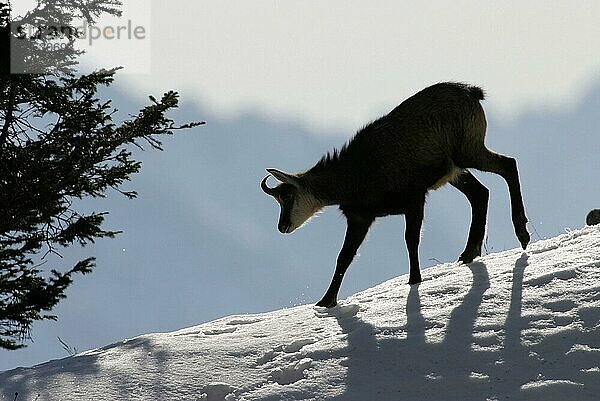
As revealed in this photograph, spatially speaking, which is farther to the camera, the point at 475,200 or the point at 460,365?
the point at 475,200

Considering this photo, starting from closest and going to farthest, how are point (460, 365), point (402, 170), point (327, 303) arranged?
point (460, 365) → point (327, 303) → point (402, 170)

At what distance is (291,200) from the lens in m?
8.09

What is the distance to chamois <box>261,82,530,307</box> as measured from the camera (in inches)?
307

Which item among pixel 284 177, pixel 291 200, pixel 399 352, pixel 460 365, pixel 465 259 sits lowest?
pixel 460 365

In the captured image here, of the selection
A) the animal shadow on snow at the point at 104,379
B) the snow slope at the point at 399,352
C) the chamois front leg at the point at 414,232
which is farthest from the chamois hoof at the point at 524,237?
the animal shadow on snow at the point at 104,379

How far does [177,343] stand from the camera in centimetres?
670

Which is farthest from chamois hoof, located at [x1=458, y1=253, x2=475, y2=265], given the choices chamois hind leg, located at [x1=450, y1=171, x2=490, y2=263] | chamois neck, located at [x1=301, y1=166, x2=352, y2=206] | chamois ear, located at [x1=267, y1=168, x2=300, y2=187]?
chamois ear, located at [x1=267, y1=168, x2=300, y2=187]

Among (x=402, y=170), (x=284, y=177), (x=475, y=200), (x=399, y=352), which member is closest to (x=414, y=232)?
(x=402, y=170)

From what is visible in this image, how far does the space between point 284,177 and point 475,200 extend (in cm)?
243

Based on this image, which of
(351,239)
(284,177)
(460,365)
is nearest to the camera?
(460,365)

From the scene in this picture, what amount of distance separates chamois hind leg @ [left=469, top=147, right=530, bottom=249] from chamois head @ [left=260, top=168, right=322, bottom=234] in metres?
1.91

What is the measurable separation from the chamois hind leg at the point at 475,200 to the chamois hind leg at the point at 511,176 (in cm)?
47

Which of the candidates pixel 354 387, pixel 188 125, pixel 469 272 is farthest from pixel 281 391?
pixel 188 125

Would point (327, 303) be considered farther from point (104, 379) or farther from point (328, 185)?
point (104, 379)
